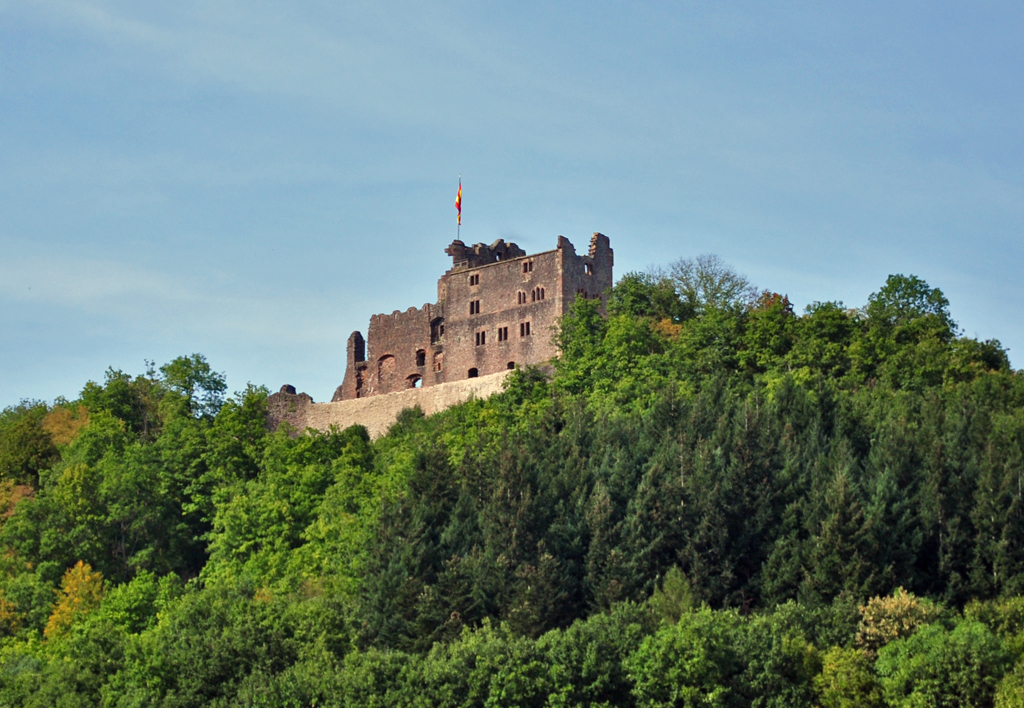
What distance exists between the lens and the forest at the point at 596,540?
4428 cm

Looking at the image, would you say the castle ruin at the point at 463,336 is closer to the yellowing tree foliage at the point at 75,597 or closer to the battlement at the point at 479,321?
the battlement at the point at 479,321

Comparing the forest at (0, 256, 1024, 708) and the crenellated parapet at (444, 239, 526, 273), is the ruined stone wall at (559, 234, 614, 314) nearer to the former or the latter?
the forest at (0, 256, 1024, 708)

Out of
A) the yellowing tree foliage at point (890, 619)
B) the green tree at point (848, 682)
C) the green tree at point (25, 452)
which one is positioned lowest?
the green tree at point (848, 682)

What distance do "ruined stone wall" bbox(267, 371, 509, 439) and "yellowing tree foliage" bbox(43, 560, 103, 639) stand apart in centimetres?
1376

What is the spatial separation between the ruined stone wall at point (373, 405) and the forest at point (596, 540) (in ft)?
4.21

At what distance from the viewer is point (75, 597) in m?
63.3

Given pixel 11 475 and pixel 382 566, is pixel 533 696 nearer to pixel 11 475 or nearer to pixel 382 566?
pixel 382 566

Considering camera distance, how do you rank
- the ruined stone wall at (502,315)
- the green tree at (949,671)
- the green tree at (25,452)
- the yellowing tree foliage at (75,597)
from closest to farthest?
the green tree at (949,671), the yellowing tree foliage at (75,597), the ruined stone wall at (502,315), the green tree at (25,452)

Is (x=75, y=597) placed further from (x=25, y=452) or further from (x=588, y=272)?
(x=588, y=272)

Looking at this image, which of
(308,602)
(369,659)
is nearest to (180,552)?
(308,602)

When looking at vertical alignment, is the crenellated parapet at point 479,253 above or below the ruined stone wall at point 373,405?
above

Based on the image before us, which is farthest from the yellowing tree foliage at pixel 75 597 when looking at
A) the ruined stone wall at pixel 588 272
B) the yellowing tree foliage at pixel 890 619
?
the yellowing tree foliage at pixel 890 619

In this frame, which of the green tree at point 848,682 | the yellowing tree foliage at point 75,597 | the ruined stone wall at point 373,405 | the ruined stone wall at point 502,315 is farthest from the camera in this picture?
→ the ruined stone wall at point 502,315

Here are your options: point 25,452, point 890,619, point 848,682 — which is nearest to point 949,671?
point 848,682
